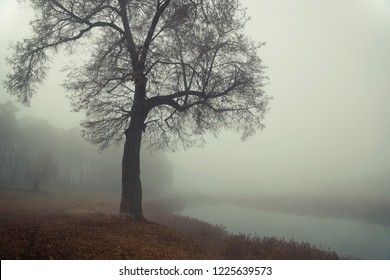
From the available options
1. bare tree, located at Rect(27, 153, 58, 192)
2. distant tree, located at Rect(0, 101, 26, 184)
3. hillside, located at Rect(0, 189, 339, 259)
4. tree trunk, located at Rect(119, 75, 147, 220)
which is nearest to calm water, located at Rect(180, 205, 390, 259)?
hillside, located at Rect(0, 189, 339, 259)

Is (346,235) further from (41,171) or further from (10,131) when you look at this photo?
(10,131)

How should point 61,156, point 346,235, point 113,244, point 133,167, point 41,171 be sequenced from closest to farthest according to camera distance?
point 113,244 → point 133,167 → point 346,235 → point 41,171 → point 61,156

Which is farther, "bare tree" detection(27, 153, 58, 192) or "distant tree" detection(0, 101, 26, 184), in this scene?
"distant tree" detection(0, 101, 26, 184)

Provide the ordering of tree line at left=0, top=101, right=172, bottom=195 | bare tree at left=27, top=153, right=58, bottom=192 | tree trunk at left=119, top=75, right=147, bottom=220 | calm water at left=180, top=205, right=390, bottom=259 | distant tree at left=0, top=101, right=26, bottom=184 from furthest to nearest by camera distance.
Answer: tree line at left=0, top=101, right=172, bottom=195 < distant tree at left=0, top=101, right=26, bottom=184 < bare tree at left=27, top=153, right=58, bottom=192 < calm water at left=180, top=205, right=390, bottom=259 < tree trunk at left=119, top=75, right=147, bottom=220

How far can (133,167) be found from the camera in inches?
549

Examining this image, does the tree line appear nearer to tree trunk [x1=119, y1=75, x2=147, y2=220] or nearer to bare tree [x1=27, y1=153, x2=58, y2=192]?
bare tree [x1=27, y1=153, x2=58, y2=192]

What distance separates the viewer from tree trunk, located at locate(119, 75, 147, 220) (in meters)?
13.7

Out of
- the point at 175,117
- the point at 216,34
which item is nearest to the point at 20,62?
the point at 175,117

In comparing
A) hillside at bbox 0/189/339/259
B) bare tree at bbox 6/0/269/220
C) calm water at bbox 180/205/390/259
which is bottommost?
calm water at bbox 180/205/390/259

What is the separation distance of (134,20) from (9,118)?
47182 millimetres

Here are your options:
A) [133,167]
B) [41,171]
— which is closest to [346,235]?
[133,167]

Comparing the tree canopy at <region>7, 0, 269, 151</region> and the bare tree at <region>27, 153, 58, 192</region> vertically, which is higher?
the tree canopy at <region>7, 0, 269, 151</region>

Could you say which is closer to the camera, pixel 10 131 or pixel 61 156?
pixel 10 131
